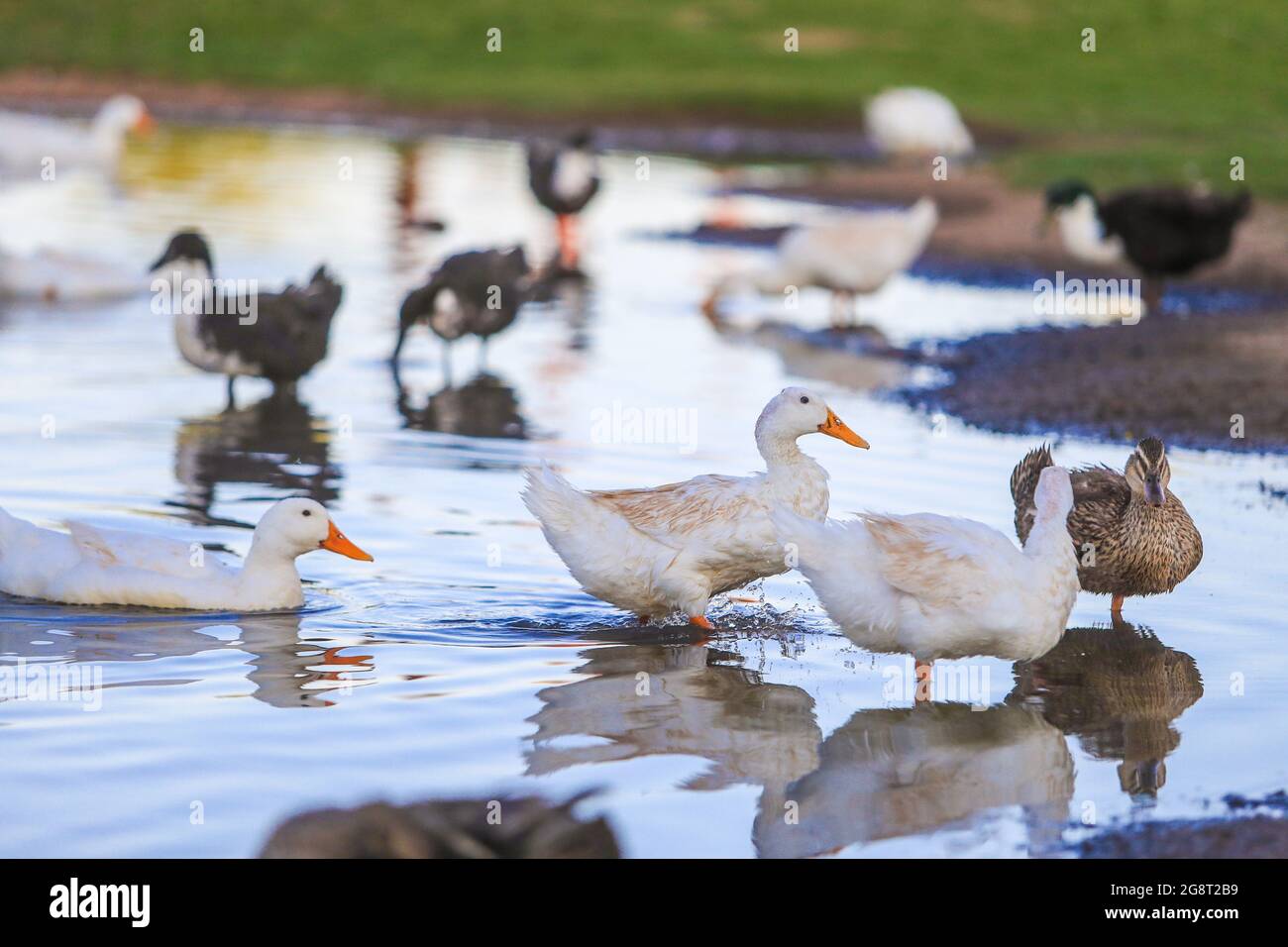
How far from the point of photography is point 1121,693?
8.11 m

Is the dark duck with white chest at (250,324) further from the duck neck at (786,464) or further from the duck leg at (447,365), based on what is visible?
the duck neck at (786,464)

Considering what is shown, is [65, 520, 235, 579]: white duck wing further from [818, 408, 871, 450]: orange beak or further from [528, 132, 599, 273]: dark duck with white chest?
[528, 132, 599, 273]: dark duck with white chest

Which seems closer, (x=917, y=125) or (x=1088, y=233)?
(x=1088, y=233)

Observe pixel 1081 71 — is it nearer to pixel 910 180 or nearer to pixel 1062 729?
pixel 910 180

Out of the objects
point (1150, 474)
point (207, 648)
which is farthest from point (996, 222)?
point (207, 648)

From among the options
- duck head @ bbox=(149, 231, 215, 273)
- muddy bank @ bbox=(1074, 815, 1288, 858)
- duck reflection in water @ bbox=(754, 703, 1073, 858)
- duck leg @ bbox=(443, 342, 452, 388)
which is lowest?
muddy bank @ bbox=(1074, 815, 1288, 858)

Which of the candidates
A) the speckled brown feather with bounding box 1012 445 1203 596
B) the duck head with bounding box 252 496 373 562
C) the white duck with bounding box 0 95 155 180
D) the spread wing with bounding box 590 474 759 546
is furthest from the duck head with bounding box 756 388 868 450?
the white duck with bounding box 0 95 155 180

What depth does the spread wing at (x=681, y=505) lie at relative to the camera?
8.61 metres

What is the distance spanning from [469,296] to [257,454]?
3.79 metres

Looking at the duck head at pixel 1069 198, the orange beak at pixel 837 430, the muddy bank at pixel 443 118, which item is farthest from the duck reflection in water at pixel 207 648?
the muddy bank at pixel 443 118

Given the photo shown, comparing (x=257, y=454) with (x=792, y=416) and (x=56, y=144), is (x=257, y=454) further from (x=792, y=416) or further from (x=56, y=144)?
(x=56, y=144)

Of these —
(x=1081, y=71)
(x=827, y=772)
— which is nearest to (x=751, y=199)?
(x=1081, y=71)

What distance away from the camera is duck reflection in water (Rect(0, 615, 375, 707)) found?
7738mm

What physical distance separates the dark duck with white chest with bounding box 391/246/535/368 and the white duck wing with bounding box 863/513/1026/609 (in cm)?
844
